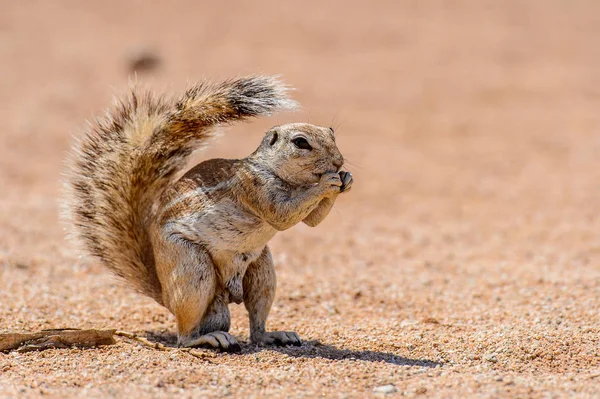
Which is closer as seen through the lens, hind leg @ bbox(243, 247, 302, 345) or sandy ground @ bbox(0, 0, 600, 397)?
sandy ground @ bbox(0, 0, 600, 397)

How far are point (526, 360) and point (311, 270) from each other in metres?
3.18

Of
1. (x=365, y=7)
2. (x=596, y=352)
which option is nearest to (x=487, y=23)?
(x=365, y=7)

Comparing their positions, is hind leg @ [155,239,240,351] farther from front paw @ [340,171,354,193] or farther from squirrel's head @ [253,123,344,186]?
front paw @ [340,171,354,193]

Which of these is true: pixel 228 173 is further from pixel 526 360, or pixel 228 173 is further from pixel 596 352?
pixel 596 352

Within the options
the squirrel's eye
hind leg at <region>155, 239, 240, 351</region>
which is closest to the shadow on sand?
hind leg at <region>155, 239, 240, 351</region>

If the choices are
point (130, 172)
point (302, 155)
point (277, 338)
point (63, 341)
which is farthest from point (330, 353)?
point (130, 172)

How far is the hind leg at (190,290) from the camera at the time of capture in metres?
5.14

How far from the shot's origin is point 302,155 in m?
5.12

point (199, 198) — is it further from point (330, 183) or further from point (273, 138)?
point (330, 183)

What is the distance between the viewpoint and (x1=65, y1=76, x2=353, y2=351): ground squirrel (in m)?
5.14

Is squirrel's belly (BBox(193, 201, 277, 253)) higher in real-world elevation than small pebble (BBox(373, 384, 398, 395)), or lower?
higher

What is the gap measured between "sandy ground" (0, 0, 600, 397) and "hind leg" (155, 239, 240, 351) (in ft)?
0.87

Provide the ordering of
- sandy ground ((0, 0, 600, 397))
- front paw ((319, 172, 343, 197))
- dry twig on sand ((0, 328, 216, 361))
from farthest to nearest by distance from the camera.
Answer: dry twig on sand ((0, 328, 216, 361)) → front paw ((319, 172, 343, 197)) → sandy ground ((0, 0, 600, 397))

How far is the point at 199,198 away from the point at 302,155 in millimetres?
718
